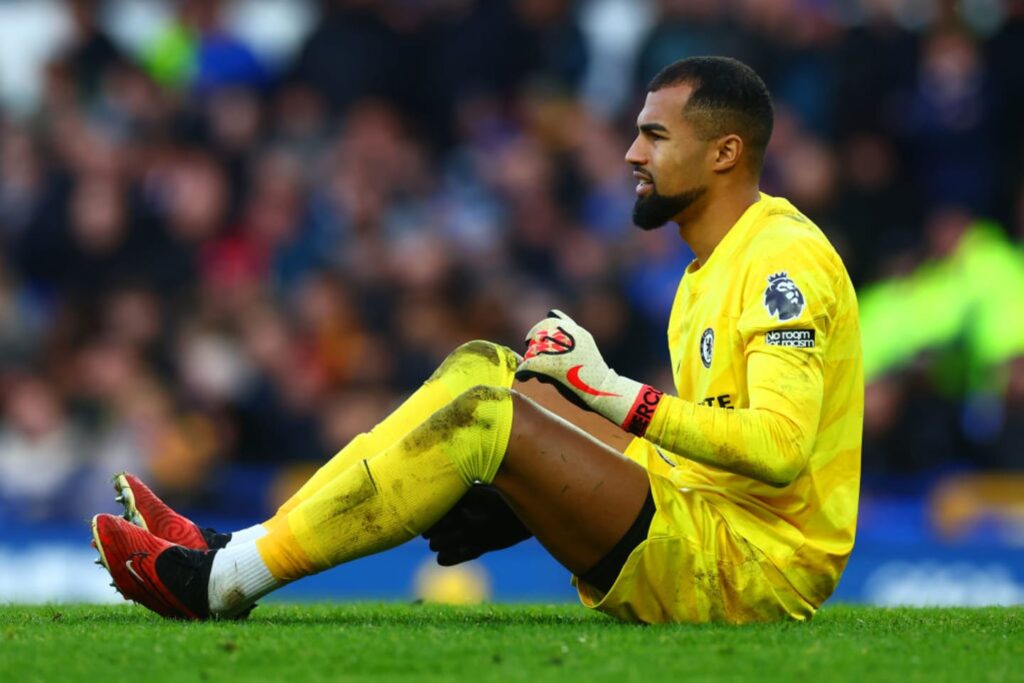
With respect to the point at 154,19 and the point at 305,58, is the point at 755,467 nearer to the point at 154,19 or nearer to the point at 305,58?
the point at 305,58

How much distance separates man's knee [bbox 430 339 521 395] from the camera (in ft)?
17.8

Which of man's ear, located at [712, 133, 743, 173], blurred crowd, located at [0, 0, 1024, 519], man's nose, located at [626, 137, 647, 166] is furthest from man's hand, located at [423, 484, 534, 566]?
blurred crowd, located at [0, 0, 1024, 519]

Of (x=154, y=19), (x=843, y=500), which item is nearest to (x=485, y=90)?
(x=154, y=19)

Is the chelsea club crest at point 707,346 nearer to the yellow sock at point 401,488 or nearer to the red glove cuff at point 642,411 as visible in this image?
the red glove cuff at point 642,411

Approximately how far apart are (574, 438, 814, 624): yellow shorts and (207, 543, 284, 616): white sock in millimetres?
965

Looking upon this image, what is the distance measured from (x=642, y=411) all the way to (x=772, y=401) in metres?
0.36

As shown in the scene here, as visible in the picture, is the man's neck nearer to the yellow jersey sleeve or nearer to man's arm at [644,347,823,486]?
the yellow jersey sleeve


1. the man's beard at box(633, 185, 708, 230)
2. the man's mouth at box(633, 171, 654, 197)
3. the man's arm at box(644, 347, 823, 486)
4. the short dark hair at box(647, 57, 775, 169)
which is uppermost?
the short dark hair at box(647, 57, 775, 169)

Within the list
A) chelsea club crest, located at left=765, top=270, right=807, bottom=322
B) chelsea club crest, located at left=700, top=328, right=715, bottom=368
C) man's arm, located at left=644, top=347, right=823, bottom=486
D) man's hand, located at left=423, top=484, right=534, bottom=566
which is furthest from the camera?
man's hand, located at left=423, top=484, right=534, bottom=566

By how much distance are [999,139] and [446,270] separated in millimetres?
3638

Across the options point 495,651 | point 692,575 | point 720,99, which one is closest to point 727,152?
point 720,99

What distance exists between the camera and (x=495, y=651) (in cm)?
456

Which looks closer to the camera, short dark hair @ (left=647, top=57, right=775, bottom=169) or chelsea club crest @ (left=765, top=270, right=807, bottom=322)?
chelsea club crest @ (left=765, top=270, right=807, bottom=322)

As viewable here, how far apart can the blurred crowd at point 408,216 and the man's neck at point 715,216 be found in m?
4.72
